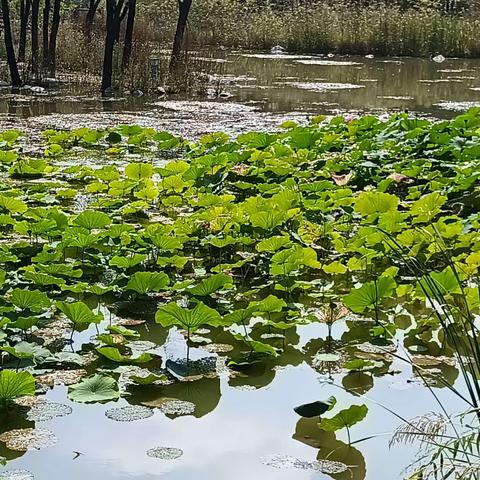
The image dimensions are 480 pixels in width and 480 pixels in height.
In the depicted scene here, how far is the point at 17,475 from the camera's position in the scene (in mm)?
1879

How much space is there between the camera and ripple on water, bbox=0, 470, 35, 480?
186cm

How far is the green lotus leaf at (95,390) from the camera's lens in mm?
2172

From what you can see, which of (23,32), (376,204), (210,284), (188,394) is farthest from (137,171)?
(23,32)

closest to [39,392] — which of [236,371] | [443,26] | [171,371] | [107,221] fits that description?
[171,371]

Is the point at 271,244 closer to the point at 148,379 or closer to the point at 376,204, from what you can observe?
the point at 376,204

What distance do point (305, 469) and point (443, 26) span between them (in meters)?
18.0

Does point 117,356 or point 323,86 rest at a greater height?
point 323,86

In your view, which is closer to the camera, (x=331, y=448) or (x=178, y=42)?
(x=331, y=448)

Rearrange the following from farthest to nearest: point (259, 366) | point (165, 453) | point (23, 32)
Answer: point (23, 32) < point (259, 366) < point (165, 453)

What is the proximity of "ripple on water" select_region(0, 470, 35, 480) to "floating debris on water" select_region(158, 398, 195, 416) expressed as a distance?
408 millimetres

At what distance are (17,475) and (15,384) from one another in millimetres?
248

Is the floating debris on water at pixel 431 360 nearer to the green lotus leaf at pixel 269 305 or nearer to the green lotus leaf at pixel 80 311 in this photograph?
the green lotus leaf at pixel 269 305

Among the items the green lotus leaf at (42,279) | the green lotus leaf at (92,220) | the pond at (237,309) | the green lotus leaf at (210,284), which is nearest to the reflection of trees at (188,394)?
the pond at (237,309)

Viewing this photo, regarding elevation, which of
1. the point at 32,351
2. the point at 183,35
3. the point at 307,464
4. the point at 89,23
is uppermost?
the point at 89,23
